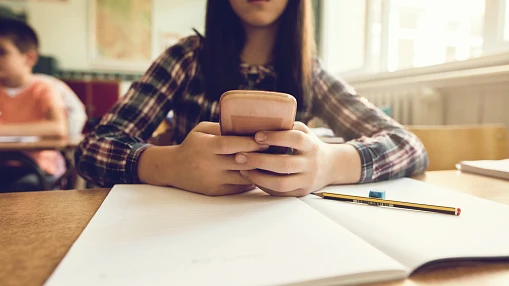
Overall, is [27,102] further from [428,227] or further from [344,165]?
[428,227]

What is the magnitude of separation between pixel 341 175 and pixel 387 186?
0.26 feet

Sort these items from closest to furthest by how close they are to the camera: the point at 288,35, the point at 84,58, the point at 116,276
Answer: the point at 116,276 < the point at 288,35 < the point at 84,58

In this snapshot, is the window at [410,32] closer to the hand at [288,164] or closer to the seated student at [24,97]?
the hand at [288,164]

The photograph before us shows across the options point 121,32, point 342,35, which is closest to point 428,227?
point 342,35

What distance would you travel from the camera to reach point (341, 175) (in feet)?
1.90

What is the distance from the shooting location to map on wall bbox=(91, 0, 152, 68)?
372cm

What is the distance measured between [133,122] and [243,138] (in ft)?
1.23

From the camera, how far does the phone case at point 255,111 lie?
16.1 inches

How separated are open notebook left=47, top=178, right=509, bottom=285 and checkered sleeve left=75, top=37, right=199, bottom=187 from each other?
16cm

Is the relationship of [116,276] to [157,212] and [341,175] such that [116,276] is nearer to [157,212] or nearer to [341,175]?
[157,212]

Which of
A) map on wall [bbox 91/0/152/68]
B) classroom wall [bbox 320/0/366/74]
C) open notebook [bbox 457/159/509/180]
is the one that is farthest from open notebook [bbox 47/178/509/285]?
map on wall [bbox 91/0/152/68]

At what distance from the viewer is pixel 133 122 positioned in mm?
757

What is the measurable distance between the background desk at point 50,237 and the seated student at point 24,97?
45.1 inches

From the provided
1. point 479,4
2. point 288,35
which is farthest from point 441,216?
point 479,4
